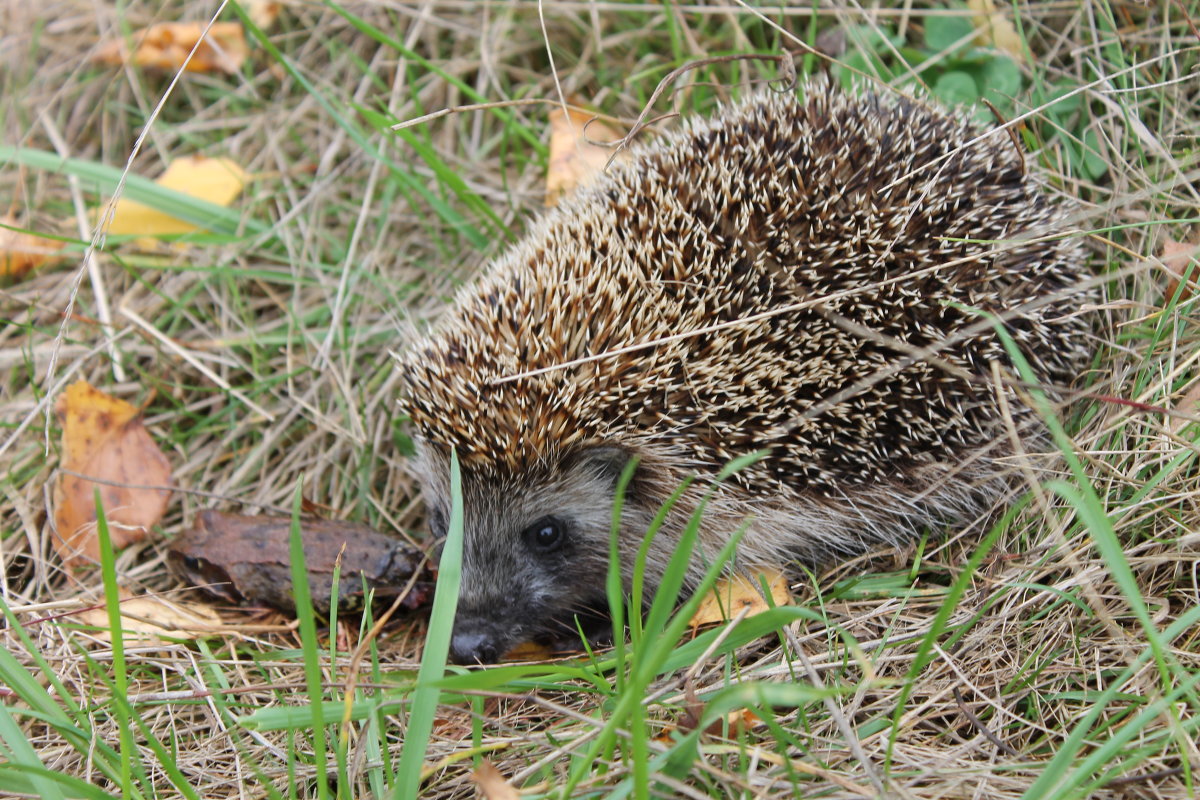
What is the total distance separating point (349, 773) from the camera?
95.7 inches

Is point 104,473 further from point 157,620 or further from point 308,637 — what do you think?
point 308,637

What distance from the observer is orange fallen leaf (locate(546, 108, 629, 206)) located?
4.12 meters

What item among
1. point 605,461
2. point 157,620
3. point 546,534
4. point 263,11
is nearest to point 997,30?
point 605,461

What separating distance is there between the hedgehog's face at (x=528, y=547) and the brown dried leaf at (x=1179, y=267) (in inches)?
69.4

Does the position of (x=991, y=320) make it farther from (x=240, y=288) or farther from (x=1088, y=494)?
(x=240, y=288)

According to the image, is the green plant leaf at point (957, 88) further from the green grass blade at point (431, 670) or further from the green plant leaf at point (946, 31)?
the green grass blade at point (431, 670)

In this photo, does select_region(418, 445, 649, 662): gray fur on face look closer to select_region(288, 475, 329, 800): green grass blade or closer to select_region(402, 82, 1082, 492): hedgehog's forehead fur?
select_region(402, 82, 1082, 492): hedgehog's forehead fur

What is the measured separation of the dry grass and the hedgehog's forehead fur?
0.34 m

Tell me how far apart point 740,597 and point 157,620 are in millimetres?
1870

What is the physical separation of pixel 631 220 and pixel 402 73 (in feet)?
6.47

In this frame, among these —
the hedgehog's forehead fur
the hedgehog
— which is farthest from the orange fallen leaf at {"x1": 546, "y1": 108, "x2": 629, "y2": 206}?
the hedgehog's forehead fur

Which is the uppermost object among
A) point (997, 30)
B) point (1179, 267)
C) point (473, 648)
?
point (997, 30)

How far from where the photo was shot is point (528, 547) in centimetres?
330

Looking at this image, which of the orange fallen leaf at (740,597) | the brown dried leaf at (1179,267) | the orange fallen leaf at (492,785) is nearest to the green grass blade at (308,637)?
the orange fallen leaf at (492,785)
